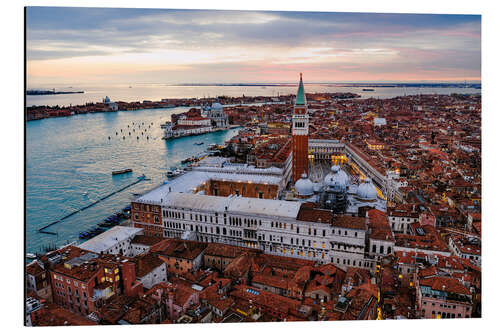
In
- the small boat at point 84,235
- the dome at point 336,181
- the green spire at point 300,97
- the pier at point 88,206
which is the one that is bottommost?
the small boat at point 84,235

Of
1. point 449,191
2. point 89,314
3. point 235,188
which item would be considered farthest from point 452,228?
point 89,314

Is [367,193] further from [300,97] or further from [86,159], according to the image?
[86,159]

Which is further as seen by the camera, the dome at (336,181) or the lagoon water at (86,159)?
the lagoon water at (86,159)

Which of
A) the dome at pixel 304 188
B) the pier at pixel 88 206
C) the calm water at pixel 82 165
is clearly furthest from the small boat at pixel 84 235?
the dome at pixel 304 188

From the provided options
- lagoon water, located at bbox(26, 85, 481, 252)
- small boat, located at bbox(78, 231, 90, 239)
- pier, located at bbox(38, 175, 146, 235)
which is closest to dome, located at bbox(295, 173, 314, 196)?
lagoon water, located at bbox(26, 85, 481, 252)

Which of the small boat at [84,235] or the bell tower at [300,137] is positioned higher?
the bell tower at [300,137]

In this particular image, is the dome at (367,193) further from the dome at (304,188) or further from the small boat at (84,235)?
the small boat at (84,235)

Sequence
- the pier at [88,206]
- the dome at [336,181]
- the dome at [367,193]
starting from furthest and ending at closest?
1. the dome at [367,193]
2. the pier at [88,206]
3. the dome at [336,181]

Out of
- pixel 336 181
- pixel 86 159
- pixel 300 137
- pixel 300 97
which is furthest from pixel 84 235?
pixel 86 159
